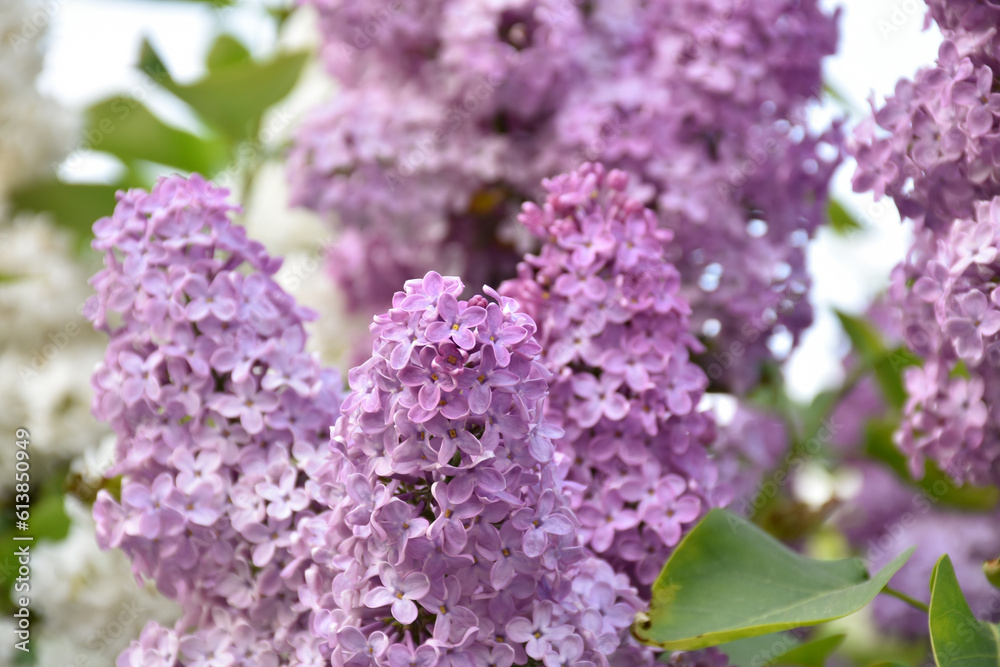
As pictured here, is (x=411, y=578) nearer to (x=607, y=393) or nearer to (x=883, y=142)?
(x=607, y=393)

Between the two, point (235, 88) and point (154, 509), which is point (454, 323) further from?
point (235, 88)

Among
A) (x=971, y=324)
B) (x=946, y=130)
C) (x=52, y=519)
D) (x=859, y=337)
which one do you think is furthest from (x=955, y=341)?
(x=52, y=519)

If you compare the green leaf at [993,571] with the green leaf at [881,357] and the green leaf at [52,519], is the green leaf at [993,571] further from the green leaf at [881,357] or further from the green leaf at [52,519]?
the green leaf at [52,519]

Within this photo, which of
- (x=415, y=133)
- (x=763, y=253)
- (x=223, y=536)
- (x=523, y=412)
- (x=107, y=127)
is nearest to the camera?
(x=523, y=412)

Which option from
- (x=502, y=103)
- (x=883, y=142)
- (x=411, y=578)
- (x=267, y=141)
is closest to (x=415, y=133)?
(x=502, y=103)

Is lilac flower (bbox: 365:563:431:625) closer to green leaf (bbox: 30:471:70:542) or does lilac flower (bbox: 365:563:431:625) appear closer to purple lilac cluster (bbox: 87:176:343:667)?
purple lilac cluster (bbox: 87:176:343:667)

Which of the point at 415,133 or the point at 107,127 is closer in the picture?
the point at 415,133

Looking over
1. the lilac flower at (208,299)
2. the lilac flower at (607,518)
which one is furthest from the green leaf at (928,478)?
the lilac flower at (208,299)
